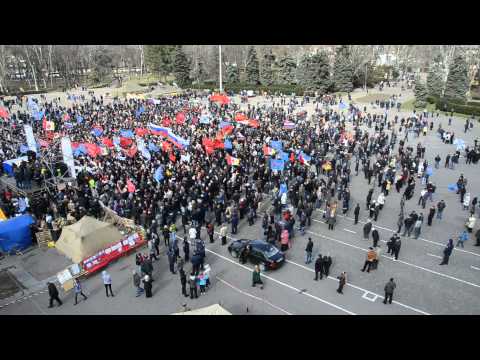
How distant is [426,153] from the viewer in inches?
1160

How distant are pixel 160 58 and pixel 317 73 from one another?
32.0 meters

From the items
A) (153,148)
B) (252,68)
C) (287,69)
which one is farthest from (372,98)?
(153,148)

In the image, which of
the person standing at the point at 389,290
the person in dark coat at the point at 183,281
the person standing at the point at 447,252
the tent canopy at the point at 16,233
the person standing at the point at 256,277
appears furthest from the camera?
the tent canopy at the point at 16,233

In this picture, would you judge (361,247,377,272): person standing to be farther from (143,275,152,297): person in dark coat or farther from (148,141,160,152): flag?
(148,141,160,152): flag

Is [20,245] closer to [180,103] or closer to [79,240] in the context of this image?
[79,240]

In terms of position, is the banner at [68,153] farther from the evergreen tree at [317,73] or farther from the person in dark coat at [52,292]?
the evergreen tree at [317,73]

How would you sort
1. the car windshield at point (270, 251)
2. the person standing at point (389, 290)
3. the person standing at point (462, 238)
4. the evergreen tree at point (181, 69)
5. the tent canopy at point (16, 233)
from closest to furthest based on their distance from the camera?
the person standing at point (389, 290)
the car windshield at point (270, 251)
the person standing at point (462, 238)
the tent canopy at point (16, 233)
the evergreen tree at point (181, 69)

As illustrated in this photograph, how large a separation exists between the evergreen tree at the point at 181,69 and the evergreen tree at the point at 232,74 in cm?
742

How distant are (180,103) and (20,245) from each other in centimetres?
3392

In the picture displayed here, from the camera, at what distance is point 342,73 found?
56844mm

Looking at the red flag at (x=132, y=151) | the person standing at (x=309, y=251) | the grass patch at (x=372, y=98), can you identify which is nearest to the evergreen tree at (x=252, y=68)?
the grass patch at (x=372, y=98)

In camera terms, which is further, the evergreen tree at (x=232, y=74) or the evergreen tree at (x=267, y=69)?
the evergreen tree at (x=232, y=74)

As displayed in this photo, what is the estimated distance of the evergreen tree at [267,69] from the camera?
207 feet

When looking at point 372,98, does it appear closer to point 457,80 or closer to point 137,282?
point 457,80
